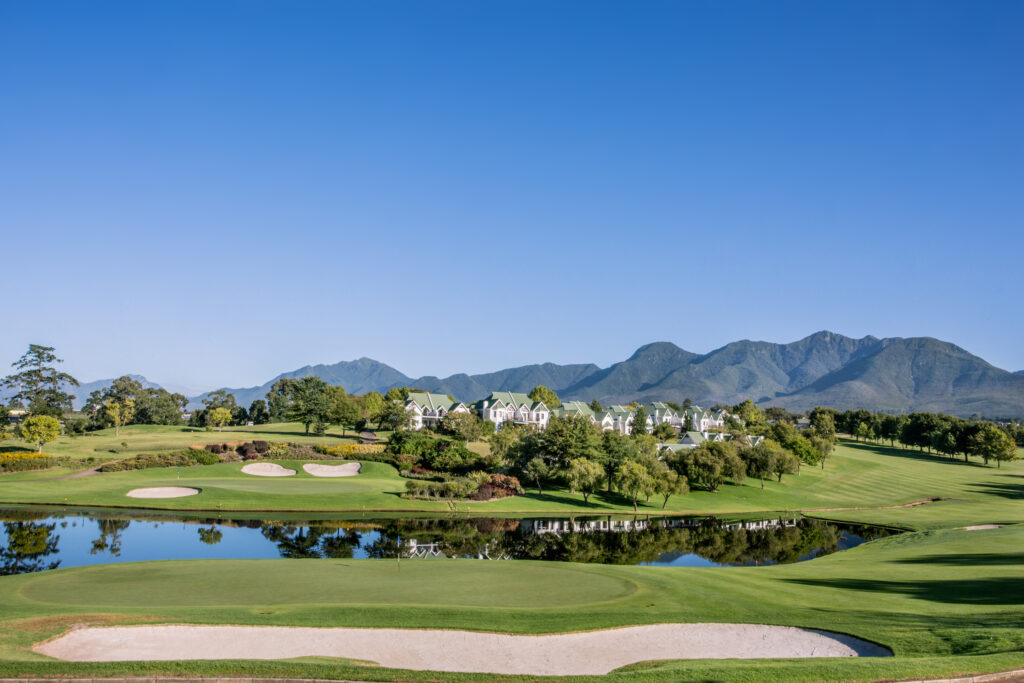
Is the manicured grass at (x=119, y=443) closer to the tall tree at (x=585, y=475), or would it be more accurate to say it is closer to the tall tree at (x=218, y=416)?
the tall tree at (x=218, y=416)

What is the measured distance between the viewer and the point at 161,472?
59281 millimetres

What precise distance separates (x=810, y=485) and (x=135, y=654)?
82.9 metres

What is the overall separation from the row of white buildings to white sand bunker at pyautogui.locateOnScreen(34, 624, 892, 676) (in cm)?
8983

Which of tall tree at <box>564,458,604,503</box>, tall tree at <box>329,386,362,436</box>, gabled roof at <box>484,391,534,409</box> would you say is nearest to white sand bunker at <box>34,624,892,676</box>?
tall tree at <box>564,458,604,503</box>

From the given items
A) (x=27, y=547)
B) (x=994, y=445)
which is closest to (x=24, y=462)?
(x=27, y=547)

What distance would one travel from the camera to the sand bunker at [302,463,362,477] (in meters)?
66.3

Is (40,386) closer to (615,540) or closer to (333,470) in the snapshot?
(333,470)

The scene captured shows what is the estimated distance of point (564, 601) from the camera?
77.7 ft

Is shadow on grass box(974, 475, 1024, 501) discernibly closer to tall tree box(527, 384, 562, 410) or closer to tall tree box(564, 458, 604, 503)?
tall tree box(564, 458, 604, 503)

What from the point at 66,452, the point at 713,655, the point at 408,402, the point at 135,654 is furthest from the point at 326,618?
the point at 408,402

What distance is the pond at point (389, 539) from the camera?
3422cm

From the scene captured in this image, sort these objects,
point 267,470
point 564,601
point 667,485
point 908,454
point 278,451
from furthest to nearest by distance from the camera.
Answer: point 908,454, point 278,451, point 267,470, point 667,485, point 564,601

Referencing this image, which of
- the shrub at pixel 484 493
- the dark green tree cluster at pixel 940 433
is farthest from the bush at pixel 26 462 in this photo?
the dark green tree cluster at pixel 940 433

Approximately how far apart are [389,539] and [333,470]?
1180 inches
